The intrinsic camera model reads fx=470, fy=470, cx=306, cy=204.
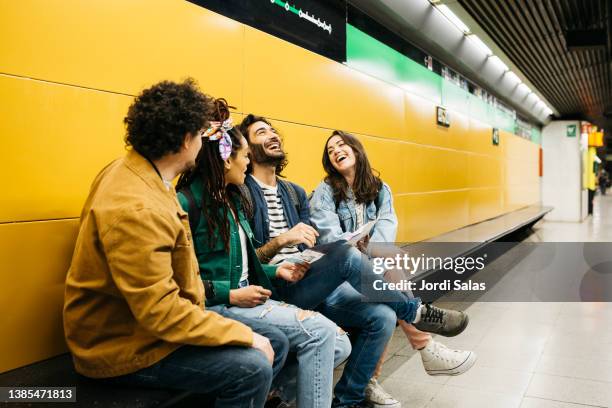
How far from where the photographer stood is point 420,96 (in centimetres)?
554

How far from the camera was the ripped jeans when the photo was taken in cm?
177

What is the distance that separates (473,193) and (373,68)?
371 centimetres

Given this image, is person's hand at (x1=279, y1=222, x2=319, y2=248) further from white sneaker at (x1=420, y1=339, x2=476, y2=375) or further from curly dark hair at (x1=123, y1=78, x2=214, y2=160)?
white sneaker at (x1=420, y1=339, x2=476, y2=375)

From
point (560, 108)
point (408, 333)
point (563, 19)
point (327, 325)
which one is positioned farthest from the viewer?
point (560, 108)

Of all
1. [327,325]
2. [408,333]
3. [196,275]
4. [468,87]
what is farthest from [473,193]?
[196,275]

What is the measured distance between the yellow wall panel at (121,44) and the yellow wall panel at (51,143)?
0.07m

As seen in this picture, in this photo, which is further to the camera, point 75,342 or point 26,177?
point 26,177

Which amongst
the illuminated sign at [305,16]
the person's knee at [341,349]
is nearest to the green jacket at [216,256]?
the person's knee at [341,349]

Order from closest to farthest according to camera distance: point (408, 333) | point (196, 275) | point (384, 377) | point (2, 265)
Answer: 1. point (196, 275)
2. point (2, 265)
3. point (408, 333)
4. point (384, 377)

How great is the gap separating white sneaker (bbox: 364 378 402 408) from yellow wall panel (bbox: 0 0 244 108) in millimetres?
1825

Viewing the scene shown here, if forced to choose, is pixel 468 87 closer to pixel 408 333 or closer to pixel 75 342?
pixel 408 333

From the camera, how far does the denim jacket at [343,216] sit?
2.55 meters

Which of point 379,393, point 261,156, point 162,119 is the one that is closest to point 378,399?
point 379,393

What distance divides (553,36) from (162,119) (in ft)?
19.5
